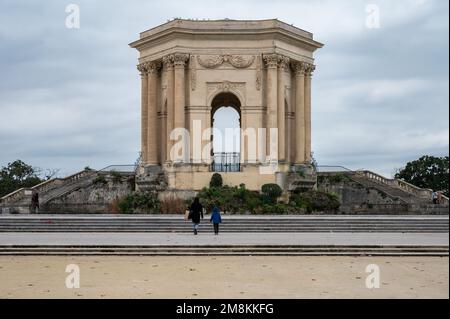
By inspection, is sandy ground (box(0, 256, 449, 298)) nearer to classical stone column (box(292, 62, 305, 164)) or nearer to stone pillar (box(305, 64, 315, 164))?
classical stone column (box(292, 62, 305, 164))

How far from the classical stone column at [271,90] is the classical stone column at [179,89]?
513cm

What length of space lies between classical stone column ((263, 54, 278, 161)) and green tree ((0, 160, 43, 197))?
34371 millimetres

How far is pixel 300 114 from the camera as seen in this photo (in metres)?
50.3

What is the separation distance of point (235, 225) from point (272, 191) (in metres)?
12.7

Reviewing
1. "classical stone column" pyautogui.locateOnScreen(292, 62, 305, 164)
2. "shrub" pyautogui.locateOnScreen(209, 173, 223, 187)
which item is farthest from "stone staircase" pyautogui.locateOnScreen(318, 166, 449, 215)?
"shrub" pyautogui.locateOnScreen(209, 173, 223, 187)

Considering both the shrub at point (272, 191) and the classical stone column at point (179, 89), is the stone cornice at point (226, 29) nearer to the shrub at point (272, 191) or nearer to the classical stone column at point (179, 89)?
the classical stone column at point (179, 89)

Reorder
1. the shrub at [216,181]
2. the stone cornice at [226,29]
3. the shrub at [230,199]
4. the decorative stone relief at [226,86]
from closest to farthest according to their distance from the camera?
1. the shrub at [230,199]
2. the shrub at [216,181]
3. the stone cornice at [226,29]
4. the decorative stone relief at [226,86]

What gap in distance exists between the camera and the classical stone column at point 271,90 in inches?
1841

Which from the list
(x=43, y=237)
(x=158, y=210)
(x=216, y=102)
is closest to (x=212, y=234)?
(x=43, y=237)

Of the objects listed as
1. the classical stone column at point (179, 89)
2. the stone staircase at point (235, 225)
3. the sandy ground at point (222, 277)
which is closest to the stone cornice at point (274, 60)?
the classical stone column at point (179, 89)

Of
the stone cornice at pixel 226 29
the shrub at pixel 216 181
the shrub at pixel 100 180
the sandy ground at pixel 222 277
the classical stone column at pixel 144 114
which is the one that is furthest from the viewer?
the classical stone column at pixel 144 114

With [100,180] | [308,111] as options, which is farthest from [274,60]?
[100,180]

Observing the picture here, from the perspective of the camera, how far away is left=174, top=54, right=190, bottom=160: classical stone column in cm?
4662
